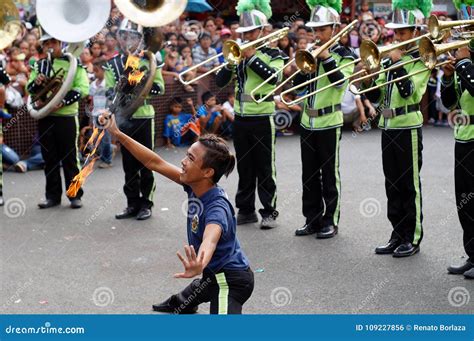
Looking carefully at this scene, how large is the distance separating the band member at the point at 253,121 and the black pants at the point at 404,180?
1.45m

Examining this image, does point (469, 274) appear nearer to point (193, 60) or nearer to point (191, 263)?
point (191, 263)

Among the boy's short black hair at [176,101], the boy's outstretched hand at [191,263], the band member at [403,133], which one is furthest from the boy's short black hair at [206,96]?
the boy's outstretched hand at [191,263]

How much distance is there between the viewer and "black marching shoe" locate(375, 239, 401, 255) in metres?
7.64

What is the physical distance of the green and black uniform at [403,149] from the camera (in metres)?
7.48

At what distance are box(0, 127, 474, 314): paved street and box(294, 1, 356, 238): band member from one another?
0.82 ft

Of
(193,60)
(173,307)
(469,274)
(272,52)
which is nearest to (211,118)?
(193,60)

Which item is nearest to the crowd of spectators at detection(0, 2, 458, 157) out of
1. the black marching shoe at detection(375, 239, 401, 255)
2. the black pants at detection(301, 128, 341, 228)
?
the black pants at detection(301, 128, 341, 228)

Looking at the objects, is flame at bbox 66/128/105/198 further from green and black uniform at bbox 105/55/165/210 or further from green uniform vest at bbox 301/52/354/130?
green and black uniform at bbox 105/55/165/210

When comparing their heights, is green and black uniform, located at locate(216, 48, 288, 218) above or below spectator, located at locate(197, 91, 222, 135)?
above

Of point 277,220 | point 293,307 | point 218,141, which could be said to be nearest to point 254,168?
point 277,220

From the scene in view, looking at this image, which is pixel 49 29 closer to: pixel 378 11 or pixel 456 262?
pixel 456 262

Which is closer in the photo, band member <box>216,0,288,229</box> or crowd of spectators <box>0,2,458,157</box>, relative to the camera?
band member <box>216,0,288,229</box>

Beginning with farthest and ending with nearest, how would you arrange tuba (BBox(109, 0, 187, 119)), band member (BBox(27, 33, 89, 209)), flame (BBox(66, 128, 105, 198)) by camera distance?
1. band member (BBox(27, 33, 89, 209))
2. tuba (BBox(109, 0, 187, 119))
3. flame (BBox(66, 128, 105, 198))

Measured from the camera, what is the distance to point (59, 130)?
9.64m
